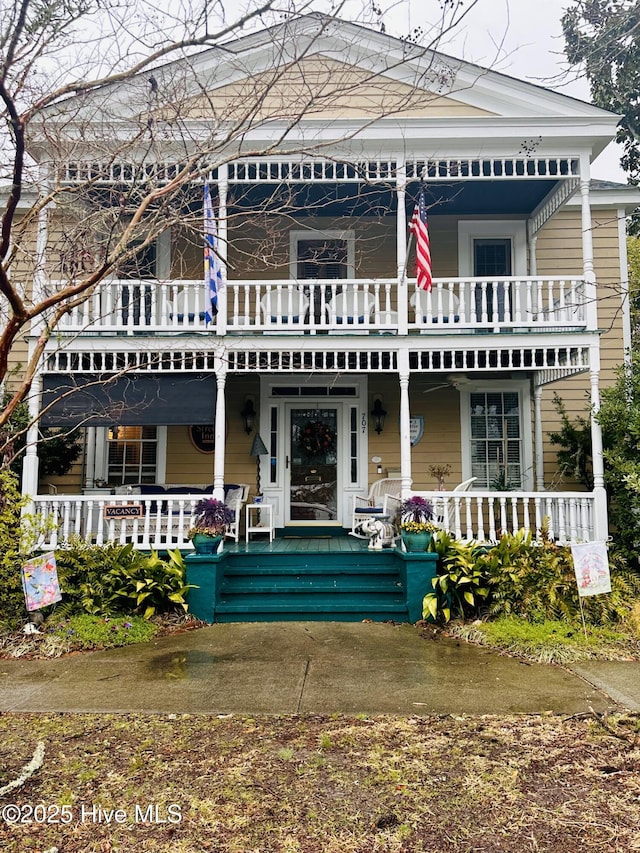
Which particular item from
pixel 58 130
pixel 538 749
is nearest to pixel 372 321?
pixel 58 130

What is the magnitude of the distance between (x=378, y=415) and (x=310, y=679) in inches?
219

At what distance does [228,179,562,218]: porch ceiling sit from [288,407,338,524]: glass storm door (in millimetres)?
3361

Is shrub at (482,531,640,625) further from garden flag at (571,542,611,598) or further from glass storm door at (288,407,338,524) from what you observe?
glass storm door at (288,407,338,524)

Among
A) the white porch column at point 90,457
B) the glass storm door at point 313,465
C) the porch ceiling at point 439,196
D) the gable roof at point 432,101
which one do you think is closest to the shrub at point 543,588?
the glass storm door at point 313,465

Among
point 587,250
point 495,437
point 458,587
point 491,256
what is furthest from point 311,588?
point 491,256

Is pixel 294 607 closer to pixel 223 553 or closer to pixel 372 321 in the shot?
pixel 223 553

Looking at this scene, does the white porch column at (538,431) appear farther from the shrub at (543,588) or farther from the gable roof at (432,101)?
the gable roof at (432,101)

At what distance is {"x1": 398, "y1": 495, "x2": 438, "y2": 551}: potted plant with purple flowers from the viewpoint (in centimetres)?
697

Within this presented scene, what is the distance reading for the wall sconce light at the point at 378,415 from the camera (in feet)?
32.3

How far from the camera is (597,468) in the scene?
24.3 ft

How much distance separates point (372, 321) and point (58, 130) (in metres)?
5.07

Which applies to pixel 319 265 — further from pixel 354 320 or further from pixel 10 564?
pixel 10 564

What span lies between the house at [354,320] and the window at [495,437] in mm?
35

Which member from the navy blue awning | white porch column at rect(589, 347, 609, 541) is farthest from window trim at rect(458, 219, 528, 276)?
the navy blue awning
